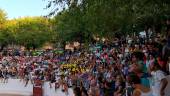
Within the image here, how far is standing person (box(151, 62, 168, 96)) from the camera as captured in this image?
37.4 ft

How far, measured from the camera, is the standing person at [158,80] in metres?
11.4

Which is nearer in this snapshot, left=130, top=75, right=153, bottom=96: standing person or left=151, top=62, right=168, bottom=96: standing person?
left=130, top=75, right=153, bottom=96: standing person

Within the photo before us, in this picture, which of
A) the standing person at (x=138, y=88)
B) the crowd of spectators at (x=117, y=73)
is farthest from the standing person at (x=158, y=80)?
the standing person at (x=138, y=88)

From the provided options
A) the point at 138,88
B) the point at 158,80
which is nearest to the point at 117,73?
the point at 158,80

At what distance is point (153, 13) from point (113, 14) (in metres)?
1.39

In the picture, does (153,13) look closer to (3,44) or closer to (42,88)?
(42,88)

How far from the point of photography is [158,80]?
11484 mm

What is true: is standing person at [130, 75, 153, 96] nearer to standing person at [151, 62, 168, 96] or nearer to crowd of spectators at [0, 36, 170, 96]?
crowd of spectators at [0, 36, 170, 96]

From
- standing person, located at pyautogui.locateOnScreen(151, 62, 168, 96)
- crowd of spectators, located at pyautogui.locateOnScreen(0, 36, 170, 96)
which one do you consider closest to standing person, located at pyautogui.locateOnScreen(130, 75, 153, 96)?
crowd of spectators, located at pyautogui.locateOnScreen(0, 36, 170, 96)

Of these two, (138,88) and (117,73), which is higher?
(117,73)

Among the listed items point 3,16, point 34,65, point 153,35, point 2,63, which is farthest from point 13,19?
point 153,35

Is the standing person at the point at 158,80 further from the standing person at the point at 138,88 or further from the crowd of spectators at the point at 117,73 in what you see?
the standing person at the point at 138,88

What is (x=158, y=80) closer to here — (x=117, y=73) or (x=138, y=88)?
(x=138, y=88)

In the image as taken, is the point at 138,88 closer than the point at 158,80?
Yes
